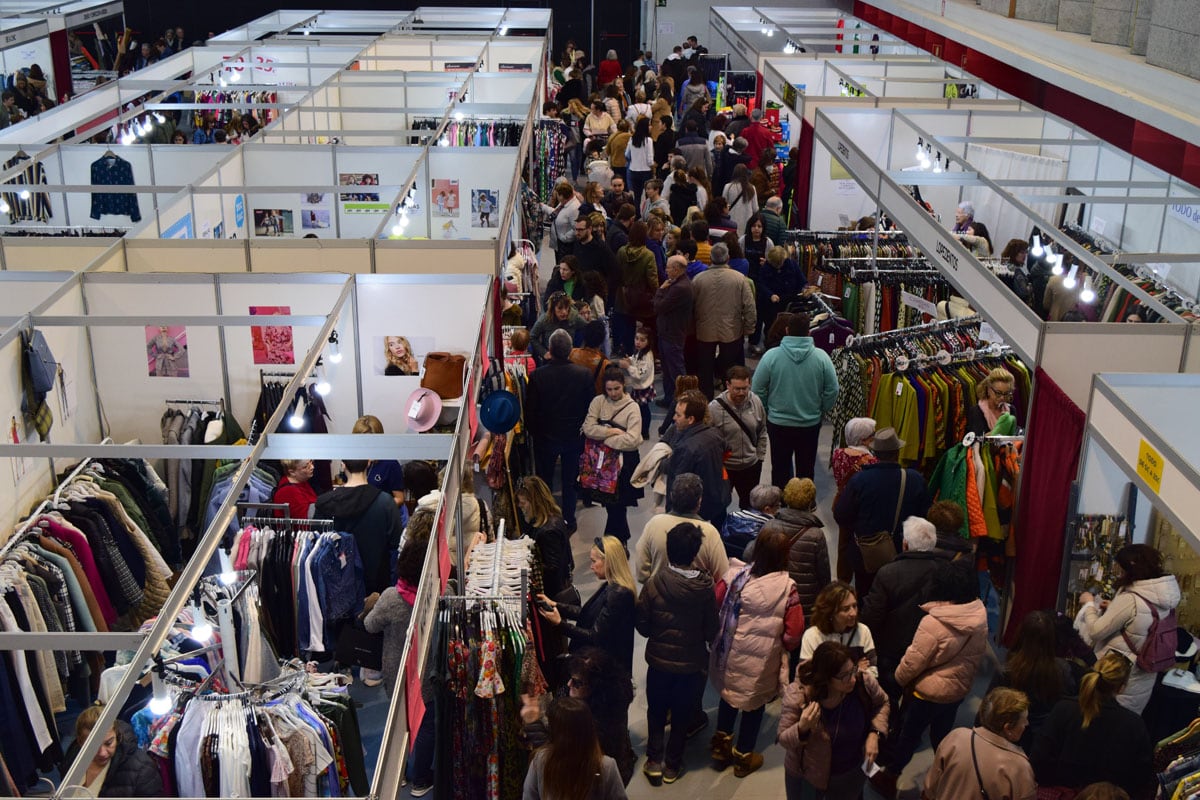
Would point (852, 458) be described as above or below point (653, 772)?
above

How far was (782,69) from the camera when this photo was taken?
50.2ft

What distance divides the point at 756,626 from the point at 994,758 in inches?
44.5

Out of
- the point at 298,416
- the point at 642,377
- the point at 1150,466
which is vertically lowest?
the point at 642,377

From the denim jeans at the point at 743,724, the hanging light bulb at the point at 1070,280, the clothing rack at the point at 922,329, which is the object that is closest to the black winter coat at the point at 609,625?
the denim jeans at the point at 743,724

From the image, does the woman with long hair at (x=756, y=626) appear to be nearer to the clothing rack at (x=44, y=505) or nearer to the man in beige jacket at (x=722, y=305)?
the clothing rack at (x=44, y=505)

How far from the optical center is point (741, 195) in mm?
11117

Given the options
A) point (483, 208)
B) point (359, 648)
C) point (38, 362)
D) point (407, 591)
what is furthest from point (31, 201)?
point (407, 591)

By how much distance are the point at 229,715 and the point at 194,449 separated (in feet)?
3.35

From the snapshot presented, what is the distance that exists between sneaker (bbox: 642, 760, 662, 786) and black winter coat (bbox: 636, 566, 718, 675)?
56 centimetres

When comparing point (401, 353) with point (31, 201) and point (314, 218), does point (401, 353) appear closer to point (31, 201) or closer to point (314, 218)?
point (314, 218)

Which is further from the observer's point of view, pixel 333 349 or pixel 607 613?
pixel 333 349

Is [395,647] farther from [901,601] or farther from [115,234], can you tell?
[115,234]

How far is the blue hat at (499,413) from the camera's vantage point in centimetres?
619

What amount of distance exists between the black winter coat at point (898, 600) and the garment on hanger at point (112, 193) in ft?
23.4
